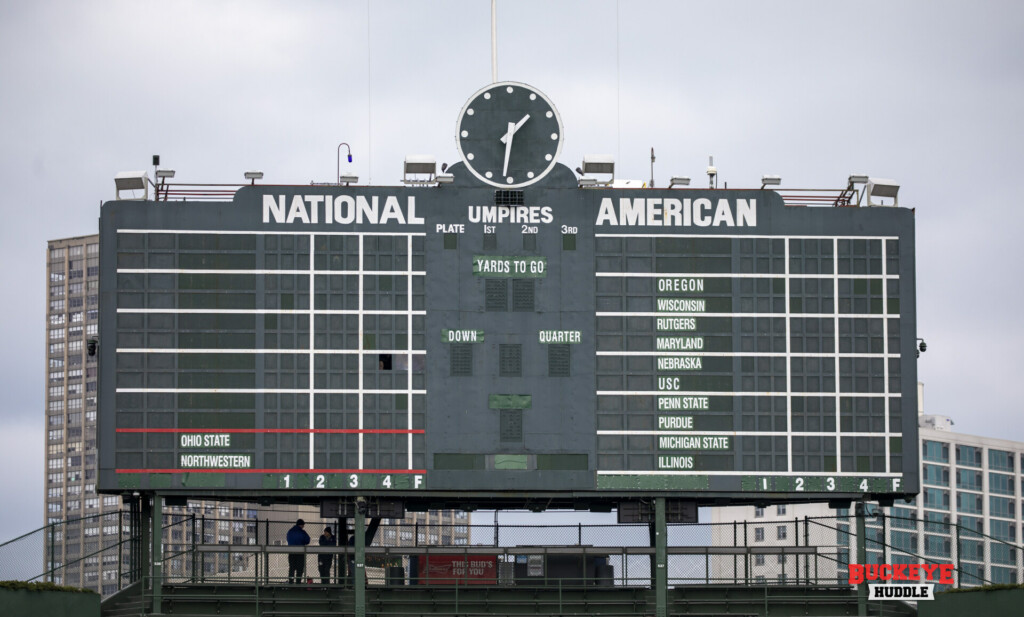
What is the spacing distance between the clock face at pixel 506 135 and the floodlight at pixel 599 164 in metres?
0.93

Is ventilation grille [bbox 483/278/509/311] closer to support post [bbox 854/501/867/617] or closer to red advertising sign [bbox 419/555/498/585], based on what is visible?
red advertising sign [bbox 419/555/498/585]

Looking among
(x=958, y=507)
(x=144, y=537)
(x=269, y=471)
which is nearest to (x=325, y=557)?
(x=144, y=537)

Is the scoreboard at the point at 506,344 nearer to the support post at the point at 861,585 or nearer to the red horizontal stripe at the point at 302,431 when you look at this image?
the red horizontal stripe at the point at 302,431

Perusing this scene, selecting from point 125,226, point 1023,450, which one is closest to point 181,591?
point 125,226

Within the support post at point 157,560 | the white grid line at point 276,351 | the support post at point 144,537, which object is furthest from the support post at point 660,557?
the support post at point 144,537

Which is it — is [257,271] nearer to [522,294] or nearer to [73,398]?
[522,294]

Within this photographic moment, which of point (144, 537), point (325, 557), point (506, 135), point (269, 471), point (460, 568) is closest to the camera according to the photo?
point (269, 471)

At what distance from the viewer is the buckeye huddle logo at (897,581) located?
34.5 m

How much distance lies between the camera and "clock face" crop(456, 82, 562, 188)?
3344 cm

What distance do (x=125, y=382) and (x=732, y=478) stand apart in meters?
13.5

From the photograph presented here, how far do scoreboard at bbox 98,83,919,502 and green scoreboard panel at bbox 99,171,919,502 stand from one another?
0.05 meters

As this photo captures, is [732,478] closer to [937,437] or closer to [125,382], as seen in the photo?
[125,382]

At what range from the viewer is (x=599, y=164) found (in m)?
34.1

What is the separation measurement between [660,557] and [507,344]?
6194mm
